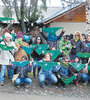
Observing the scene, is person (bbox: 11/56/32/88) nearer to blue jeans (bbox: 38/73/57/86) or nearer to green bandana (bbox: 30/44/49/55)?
blue jeans (bbox: 38/73/57/86)

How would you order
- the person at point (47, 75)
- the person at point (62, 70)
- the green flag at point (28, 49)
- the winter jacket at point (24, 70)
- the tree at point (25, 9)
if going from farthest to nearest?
the tree at point (25, 9) < the green flag at point (28, 49) < the person at point (62, 70) < the person at point (47, 75) < the winter jacket at point (24, 70)

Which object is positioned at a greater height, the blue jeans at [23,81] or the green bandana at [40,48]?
the green bandana at [40,48]

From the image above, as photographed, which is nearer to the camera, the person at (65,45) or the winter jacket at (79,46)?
the winter jacket at (79,46)

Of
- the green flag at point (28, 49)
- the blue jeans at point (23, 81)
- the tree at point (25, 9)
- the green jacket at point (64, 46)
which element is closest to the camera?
the blue jeans at point (23, 81)

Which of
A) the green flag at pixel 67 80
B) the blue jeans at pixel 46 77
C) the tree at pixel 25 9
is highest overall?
the tree at pixel 25 9

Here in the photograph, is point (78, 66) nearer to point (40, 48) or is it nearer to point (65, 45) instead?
point (40, 48)

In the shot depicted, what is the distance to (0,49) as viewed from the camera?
243 inches

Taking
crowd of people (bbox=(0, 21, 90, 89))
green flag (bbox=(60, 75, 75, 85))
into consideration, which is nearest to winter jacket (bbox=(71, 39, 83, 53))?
crowd of people (bbox=(0, 21, 90, 89))

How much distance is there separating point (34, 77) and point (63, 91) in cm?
146

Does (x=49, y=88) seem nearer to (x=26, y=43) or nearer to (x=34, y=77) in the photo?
(x=34, y=77)

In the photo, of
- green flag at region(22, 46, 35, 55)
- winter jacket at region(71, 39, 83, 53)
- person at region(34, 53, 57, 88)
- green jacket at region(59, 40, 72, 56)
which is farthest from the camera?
green jacket at region(59, 40, 72, 56)

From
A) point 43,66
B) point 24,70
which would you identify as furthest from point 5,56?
point 43,66

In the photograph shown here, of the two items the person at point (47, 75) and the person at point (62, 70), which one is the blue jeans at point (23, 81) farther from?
the person at point (62, 70)

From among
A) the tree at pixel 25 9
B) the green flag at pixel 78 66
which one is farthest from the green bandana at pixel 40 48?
the tree at pixel 25 9
